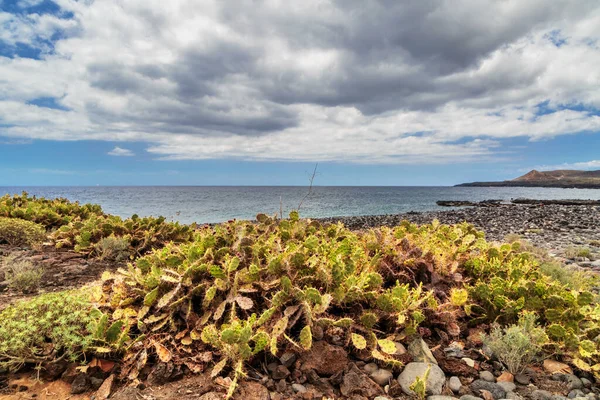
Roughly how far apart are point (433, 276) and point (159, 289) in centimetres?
310

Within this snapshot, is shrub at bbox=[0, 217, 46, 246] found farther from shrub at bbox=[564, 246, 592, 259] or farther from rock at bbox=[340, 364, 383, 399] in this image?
shrub at bbox=[564, 246, 592, 259]

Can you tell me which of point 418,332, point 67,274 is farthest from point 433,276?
point 67,274

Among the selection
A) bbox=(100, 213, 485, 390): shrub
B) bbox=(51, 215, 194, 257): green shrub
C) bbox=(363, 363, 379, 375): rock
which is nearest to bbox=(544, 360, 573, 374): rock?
bbox=(100, 213, 485, 390): shrub

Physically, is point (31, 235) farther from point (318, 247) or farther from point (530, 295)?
point (530, 295)

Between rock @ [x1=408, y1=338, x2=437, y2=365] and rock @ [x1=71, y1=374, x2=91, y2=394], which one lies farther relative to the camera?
rock @ [x1=408, y1=338, x2=437, y2=365]

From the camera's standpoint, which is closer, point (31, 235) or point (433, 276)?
point (433, 276)

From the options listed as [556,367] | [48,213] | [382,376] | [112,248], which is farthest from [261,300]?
[48,213]

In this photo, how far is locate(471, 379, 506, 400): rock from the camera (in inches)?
114

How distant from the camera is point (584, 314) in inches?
138

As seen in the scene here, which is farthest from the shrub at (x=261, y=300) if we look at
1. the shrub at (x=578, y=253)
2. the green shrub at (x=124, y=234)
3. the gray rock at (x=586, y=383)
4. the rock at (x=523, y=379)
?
the shrub at (x=578, y=253)

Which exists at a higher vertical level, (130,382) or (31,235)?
(31,235)

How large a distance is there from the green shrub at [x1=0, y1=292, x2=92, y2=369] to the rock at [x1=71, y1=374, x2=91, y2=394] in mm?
176

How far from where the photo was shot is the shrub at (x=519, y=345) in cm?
317

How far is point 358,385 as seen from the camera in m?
Result: 2.93
